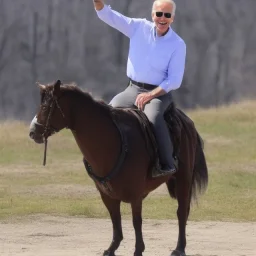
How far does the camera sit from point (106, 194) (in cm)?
840

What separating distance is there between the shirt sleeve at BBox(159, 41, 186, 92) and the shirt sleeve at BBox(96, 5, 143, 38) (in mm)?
457

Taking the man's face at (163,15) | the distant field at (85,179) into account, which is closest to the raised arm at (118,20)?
the man's face at (163,15)

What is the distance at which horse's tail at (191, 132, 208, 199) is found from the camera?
9.53 m

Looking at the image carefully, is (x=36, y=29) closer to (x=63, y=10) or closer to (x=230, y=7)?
(x=63, y=10)

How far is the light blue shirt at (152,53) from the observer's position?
8445mm

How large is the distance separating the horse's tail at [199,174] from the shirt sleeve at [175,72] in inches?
48.4

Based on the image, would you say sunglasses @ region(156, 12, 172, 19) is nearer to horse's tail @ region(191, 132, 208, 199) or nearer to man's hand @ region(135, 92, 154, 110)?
man's hand @ region(135, 92, 154, 110)

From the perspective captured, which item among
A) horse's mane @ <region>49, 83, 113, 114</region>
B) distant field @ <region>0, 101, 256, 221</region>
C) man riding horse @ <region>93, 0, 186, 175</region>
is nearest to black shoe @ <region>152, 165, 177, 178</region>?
man riding horse @ <region>93, 0, 186, 175</region>

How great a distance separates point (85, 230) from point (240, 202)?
3.41 m

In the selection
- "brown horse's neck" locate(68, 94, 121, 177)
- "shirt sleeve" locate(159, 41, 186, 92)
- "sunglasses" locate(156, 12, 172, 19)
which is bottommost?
"brown horse's neck" locate(68, 94, 121, 177)

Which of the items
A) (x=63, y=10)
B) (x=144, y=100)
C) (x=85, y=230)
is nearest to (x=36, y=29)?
(x=63, y=10)

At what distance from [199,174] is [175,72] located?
1.53 meters

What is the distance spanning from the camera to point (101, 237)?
10438 millimetres

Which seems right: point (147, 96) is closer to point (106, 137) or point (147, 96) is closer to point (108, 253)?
point (106, 137)
